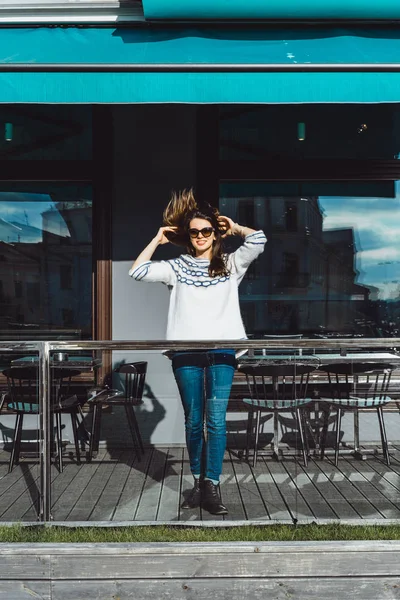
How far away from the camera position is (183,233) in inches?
144

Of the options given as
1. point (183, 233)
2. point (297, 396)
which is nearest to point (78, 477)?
point (297, 396)

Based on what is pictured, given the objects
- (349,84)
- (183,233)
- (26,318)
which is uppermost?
(349,84)

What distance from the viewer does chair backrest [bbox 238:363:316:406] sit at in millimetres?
3355

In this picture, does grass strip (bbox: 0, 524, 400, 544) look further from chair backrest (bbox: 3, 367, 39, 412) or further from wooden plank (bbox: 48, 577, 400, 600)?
chair backrest (bbox: 3, 367, 39, 412)

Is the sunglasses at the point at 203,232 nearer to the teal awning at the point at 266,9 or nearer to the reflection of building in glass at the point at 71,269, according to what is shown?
the teal awning at the point at 266,9

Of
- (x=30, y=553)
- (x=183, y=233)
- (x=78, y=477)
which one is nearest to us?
(x=30, y=553)

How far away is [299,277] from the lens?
18.8ft

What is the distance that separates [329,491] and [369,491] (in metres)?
0.24

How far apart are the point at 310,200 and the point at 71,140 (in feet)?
7.59

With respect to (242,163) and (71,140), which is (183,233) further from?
(71,140)

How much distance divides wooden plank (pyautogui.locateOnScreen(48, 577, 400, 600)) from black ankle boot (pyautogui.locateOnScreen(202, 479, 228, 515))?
37 centimetres

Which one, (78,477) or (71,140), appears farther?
(71,140)

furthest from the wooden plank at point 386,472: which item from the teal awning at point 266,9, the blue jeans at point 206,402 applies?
the teal awning at point 266,9

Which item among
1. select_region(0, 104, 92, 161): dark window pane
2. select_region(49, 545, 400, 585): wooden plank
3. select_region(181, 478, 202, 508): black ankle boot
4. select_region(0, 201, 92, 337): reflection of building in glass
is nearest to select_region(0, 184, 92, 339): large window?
select_region(0, 201, 92, 337): reflection of building in glass
